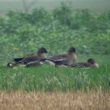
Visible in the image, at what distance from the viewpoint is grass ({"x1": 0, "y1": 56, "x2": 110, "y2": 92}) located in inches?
279

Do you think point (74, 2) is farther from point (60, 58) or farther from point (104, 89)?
point (104, 89)

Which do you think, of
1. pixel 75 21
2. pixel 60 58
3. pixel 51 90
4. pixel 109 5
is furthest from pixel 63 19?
pixel 51 90

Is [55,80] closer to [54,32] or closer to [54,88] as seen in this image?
[54,88]

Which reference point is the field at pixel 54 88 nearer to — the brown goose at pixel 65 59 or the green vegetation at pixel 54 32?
the brown goose at pixel 65 59

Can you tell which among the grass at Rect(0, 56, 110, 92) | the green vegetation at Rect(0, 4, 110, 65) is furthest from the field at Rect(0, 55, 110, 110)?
the green vegetation at Rect(0, 4, 110, 65)

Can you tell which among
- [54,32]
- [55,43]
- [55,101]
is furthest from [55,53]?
[55,101]

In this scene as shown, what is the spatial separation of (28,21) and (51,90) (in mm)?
4320

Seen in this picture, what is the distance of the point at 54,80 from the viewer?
23.6ft

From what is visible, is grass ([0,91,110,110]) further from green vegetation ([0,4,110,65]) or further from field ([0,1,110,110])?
green vegetation ([0,4,110,65])

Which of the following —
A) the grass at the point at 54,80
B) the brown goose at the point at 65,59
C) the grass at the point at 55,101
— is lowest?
the brown goose at the point at 65,59

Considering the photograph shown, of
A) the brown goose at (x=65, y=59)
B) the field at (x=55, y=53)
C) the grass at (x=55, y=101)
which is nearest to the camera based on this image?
the grass at (x=55, y=101)

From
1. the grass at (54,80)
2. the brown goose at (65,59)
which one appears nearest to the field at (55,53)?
the grass at (54,80)

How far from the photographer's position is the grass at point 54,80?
709cm

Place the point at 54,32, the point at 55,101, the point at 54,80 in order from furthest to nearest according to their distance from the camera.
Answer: the point at 54,32, the point at 54,80, the point at 55,101
